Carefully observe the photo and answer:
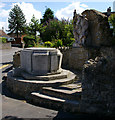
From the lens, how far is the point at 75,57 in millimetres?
10383

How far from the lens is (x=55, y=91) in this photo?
6.03 m

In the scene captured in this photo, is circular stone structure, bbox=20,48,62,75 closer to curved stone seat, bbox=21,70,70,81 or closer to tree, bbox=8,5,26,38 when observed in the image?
curved stone seat, bbox=21,70,70,81

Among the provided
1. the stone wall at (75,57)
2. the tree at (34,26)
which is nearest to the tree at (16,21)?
the tree at (34,26)

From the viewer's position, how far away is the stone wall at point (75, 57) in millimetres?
9930

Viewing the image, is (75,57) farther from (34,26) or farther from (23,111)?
(34,26)

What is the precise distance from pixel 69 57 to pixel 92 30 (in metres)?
4.51

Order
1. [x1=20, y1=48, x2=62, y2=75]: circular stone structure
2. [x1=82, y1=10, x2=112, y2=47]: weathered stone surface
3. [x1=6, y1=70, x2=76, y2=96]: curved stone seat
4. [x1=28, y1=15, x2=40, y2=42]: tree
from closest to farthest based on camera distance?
[x1=82, y1=10, x2=112, y2=47]: weathered stone surface, [x1=6, y1=70, x2=76, y2=96]: curved stone seat, [x1=20, y1=48, x2=62, y2=75]: circular stone structure, [x1=28, y1=15, x2=40, y2=42]: tree

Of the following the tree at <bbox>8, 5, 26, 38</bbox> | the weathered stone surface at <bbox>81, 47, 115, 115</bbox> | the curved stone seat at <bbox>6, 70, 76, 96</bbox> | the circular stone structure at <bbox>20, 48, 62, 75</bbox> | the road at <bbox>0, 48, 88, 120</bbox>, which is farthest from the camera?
the tree at <bbox>8, 5, 26, 38</bbox>

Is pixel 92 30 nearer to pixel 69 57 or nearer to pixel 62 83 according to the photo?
pixel 62 83

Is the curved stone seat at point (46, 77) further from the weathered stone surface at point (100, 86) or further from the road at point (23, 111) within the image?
the weathered stone surface at point (100, 86)

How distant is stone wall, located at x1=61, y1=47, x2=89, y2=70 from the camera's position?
993 cm

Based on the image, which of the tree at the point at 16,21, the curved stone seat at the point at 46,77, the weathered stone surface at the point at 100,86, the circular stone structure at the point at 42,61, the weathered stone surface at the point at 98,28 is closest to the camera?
the weathered stone surface at the point at 100,86

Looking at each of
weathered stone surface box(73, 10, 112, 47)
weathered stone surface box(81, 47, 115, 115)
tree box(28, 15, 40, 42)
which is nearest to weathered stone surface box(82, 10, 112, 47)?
weathered stone surface box(73, 10, 112, 47)

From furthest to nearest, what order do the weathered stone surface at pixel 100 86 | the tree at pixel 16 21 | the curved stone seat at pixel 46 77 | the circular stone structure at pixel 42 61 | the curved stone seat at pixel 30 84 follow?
the tree at pixel 16 21 < the circular stone structure at pixel 42 61 < the curved stone seat at pixel 46 77 < the curved stone seat at pixel 30 84 < the weathered stone surface at pixel 100 86
